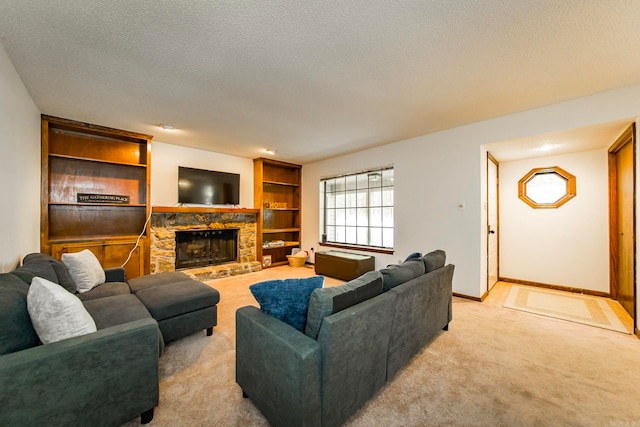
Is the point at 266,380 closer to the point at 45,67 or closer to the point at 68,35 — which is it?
the point at 68,35

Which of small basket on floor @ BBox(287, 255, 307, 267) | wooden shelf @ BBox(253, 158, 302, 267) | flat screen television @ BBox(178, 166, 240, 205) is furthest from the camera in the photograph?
small basket on floor @ BBox(287, 255, 307, 267)

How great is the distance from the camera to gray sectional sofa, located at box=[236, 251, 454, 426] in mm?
1242

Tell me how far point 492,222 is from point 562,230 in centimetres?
99

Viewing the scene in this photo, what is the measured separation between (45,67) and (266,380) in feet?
10.3

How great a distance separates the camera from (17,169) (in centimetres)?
240

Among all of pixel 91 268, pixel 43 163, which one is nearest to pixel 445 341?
pixel 91 268

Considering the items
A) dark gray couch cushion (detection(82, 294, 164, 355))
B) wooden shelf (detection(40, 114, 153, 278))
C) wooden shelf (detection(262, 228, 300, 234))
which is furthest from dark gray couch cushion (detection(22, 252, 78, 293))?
wooden shelf (detection(262, 228, 300, 234))

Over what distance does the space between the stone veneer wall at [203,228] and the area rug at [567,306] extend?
447 centimetres

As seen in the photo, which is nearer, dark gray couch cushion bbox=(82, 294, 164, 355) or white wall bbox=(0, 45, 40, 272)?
dark gray couch cushion bbox=(82, 294, 164, 355)

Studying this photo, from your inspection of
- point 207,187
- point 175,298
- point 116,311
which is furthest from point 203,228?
point 116,311

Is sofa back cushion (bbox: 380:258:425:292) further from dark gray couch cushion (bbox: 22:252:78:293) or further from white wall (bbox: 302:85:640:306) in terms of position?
dark gray couch cushion (bbox: 22:252:78:293)

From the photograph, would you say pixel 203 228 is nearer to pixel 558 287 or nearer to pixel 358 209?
pixel 358 209

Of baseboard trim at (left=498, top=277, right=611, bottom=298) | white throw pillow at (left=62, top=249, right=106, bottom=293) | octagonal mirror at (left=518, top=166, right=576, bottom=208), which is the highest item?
octagonal mirror at (left=518, top=166, right=576, bottom=208)

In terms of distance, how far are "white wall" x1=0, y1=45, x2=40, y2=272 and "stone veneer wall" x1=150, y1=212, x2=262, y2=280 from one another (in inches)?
54.6
